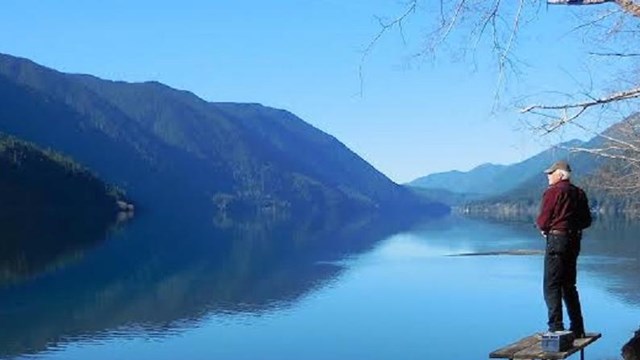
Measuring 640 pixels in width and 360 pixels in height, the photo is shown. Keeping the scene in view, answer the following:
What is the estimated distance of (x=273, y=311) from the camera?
37312 mm

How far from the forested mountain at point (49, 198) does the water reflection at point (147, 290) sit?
25941 mm

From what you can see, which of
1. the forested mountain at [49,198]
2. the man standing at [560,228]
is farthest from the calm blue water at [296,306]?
the forested mountain at [49,198]

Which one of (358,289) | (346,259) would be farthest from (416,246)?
(358,289)

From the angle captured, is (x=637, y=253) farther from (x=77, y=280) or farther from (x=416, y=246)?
(x=77, y=280)

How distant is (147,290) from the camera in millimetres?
47375

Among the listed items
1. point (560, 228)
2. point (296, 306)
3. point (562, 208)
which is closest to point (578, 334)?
point (560, 228)

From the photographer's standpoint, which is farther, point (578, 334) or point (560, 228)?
point (578, 334)

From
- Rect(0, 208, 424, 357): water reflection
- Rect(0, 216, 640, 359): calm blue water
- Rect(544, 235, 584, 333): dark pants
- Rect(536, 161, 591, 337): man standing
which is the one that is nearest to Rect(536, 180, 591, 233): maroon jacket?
Rect(536, 161, 591, 337): man standing

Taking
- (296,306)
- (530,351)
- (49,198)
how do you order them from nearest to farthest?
(530,351) < (296,306) < (49,198)

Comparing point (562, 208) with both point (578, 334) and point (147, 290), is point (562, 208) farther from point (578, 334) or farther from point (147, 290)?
point (147, 290)

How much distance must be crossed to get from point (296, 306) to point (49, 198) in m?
115

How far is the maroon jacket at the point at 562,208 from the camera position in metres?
9.05

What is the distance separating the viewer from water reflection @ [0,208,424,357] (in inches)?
1302

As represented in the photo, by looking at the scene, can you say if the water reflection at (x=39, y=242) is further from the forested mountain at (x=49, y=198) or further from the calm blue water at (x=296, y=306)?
the calm blue water at (x=296, y=306)
